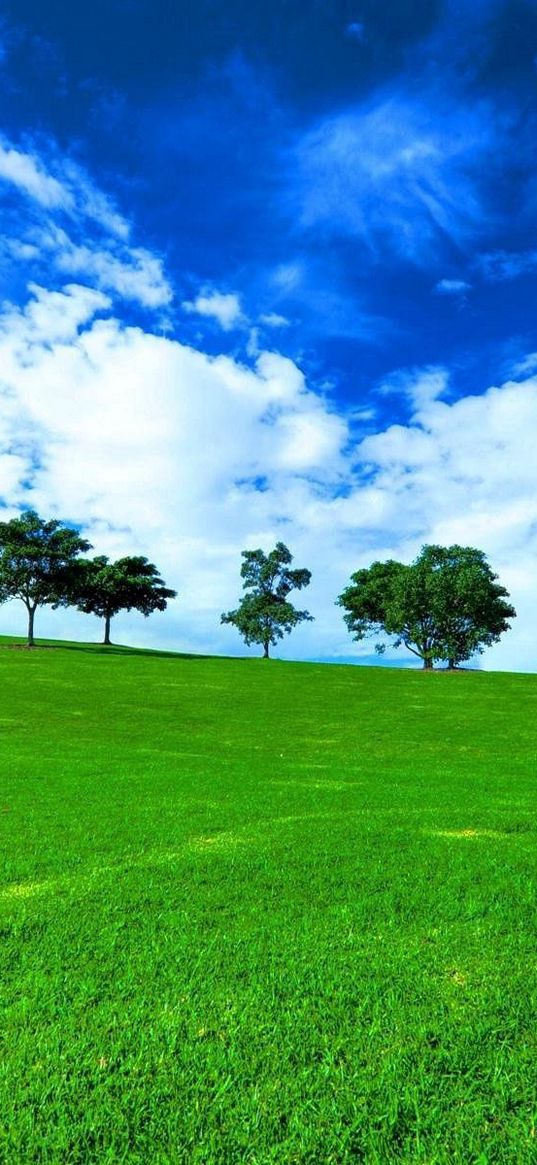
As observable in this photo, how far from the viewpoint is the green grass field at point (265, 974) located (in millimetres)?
3252

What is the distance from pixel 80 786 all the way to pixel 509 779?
10107 mm

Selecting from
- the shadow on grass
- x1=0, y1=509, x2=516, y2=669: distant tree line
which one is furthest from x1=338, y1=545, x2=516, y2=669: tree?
the shadow on grass

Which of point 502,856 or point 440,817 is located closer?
point 502,856

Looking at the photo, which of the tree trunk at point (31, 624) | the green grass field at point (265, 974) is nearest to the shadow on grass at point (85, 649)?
the tree trunk at point (31, 624)

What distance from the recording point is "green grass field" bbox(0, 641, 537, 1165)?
325 cm

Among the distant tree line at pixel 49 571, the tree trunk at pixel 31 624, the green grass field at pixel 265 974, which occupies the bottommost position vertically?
the green grass field at pixel 265 974

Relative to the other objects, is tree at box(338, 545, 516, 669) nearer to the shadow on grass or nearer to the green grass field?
the shadow on grass

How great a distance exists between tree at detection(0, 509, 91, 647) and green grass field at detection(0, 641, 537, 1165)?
5562 centimetres

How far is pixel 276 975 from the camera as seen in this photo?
4.66m

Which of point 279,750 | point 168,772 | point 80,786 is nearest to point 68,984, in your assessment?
point 80,786

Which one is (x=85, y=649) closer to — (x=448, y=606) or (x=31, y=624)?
(x=31, y=624)

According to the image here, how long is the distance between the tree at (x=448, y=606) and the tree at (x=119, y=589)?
31.3 meters

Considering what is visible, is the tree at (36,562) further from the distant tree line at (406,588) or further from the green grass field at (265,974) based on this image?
the green grass field at (265,974)

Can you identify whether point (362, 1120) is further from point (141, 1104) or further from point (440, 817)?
point (440, 817)
